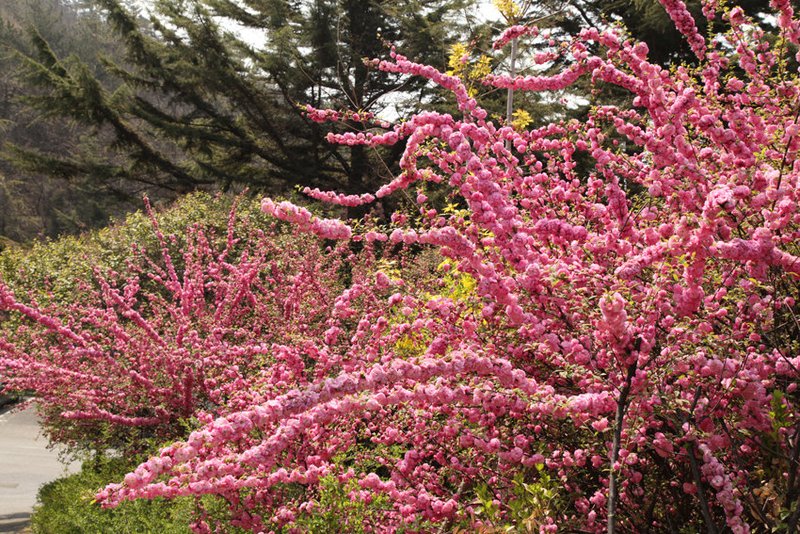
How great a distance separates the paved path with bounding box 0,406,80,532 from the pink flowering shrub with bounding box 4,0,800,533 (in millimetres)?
5019

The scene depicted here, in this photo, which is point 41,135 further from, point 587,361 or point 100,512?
point 587,361

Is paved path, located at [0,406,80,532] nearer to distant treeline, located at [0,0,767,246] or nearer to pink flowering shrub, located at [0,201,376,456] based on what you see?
pink flowering shrub, located at [0,201,376,456]

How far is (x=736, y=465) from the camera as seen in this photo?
221 cm

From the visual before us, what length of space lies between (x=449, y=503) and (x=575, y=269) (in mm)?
1104

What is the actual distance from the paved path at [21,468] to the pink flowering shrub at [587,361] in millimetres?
5019

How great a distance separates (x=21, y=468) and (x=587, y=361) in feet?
34.9

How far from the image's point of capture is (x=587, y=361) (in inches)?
87.7

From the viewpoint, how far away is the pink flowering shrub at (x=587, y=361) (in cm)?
186

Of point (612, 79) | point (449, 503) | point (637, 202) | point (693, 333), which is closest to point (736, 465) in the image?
point (693, 333)

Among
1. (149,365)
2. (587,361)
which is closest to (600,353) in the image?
(587,361)

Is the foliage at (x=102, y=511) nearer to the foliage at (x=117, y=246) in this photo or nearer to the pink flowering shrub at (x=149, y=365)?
the pink flowering shrub at (x=149, y=365)

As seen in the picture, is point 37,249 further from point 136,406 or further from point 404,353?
point 404,353

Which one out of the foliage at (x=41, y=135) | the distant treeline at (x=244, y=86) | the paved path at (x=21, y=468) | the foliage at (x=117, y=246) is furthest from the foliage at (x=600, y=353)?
the foliage at (x=41, y=135)

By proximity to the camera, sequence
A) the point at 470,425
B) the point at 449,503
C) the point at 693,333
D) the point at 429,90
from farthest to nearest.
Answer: the point at 429,90, the point at 470,425, the point at 449,503, the point at 693,333
